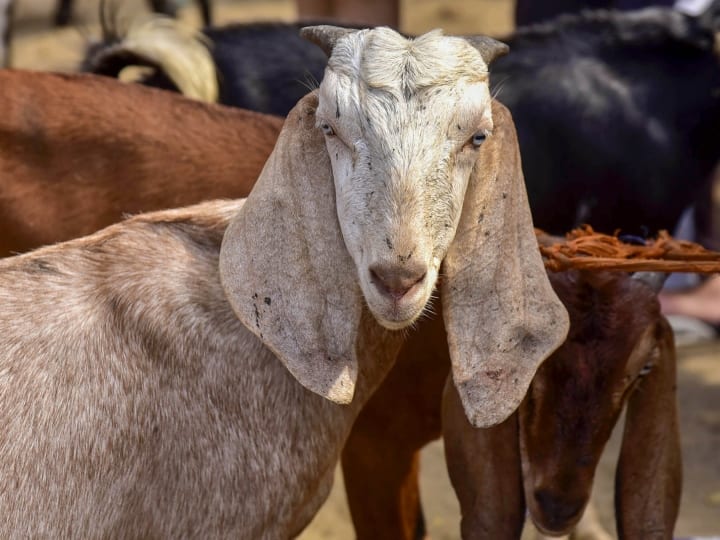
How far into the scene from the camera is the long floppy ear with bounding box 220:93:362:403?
251 centimetres

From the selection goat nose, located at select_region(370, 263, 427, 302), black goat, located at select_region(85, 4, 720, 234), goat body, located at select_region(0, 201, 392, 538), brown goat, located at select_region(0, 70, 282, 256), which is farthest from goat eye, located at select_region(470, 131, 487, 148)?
black goat, located at select_region(85, 4, 720, 234)

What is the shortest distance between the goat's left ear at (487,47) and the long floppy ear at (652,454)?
76 centimetres

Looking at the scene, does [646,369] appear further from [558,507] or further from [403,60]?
[403,60]

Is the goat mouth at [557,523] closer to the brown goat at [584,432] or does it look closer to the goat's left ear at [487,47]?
the brown goat at [584,432]

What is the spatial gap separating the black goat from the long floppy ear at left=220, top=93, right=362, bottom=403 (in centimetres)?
215

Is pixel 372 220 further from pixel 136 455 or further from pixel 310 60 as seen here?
pixel 310 60

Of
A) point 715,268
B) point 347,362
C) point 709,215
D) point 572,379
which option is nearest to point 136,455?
point 347,362

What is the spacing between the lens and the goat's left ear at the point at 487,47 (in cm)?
250

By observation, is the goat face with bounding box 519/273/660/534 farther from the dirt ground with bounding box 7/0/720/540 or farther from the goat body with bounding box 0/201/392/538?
the goat body with bounding box 0/201/392/538

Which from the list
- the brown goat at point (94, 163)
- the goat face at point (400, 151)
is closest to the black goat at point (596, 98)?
the brown goat at point (94, 163)

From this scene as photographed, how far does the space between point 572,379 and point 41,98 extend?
203 centimetres

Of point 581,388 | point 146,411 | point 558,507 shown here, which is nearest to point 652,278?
point 581,388

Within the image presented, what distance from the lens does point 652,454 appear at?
2.86 m

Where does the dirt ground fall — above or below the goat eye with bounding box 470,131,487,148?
below
